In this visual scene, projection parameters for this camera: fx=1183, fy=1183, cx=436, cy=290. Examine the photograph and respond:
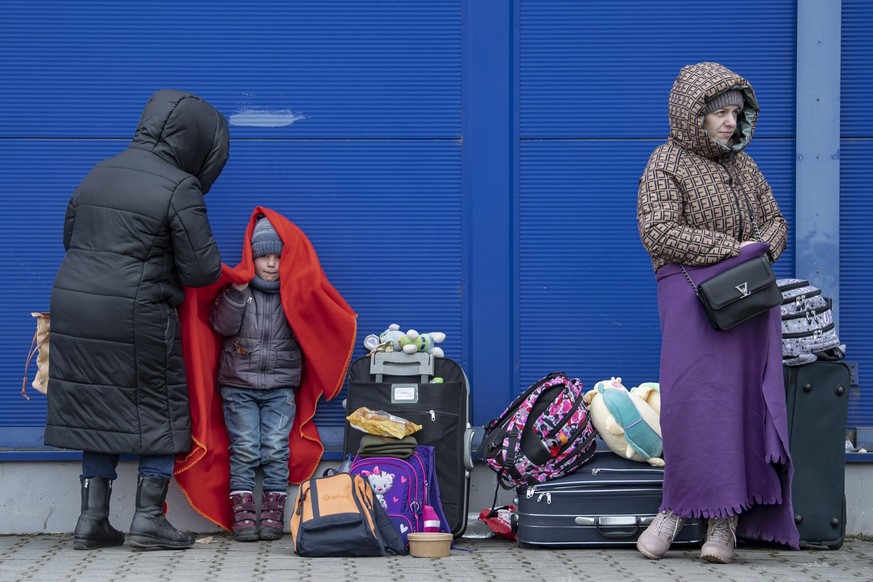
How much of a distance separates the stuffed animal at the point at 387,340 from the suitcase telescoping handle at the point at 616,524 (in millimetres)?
1169

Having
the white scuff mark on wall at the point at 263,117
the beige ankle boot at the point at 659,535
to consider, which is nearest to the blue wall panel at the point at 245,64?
the white scuff mark on wall at the point at 263,117

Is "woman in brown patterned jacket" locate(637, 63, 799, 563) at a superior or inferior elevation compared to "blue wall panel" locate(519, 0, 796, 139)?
inferior

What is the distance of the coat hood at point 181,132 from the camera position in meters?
5.10

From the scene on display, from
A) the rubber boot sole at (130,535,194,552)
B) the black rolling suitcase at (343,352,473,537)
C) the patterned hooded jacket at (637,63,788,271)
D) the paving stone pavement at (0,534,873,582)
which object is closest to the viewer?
the paving stone pavement at (0,534,873,582)

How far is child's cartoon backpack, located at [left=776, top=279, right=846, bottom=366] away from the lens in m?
5.11

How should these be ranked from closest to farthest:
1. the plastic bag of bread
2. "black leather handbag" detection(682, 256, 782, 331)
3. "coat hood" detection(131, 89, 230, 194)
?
"black leather handbag" detection(682, 256, 782, 331), "coat hood" detection(131, 89, 230, 194), the plastic bag of bread

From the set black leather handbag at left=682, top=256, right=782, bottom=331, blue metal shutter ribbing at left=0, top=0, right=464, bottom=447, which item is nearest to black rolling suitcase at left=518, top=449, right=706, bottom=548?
black leather handbag at left=682, top=256, right=782, bottom=331

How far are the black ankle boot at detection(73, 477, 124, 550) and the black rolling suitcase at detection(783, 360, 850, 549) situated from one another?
2.95 metres

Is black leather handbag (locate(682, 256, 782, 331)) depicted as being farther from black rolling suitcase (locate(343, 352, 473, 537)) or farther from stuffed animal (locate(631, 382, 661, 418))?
black rolling suitcase (locate(343, 352, 473, 537))

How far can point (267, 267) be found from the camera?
216 inches

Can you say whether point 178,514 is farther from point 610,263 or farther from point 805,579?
point 805,579

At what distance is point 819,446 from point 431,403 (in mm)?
1709

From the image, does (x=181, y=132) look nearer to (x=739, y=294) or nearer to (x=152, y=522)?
(x=152, y=522)

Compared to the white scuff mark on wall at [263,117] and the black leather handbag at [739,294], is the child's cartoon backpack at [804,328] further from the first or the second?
the white scuff mark on wall at [263,117]
